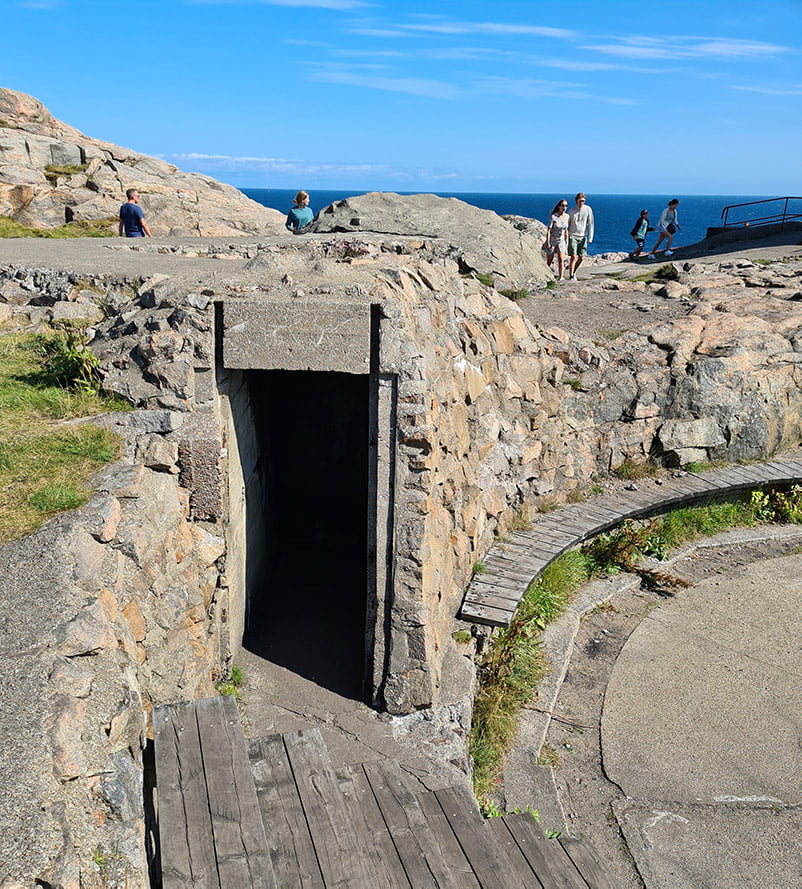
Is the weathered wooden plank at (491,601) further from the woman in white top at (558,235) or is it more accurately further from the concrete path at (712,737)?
the woman in white top at (558,235)

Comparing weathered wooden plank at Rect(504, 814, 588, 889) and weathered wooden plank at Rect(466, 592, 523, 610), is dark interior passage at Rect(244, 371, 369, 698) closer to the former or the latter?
weathered wooden plank at Rect(466, 592, 523, 610)

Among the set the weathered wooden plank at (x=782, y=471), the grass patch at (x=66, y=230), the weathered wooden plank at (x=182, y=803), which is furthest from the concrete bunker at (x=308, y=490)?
the grass patch at (x=66, y=230)

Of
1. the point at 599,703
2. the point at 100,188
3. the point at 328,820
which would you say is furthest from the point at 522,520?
the point at 100,188

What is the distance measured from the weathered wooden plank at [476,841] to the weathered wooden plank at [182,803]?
41.5 inches

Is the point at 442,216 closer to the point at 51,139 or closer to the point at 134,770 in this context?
the point at 134,770

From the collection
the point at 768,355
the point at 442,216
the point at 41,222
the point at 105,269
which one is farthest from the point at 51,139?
the point at 768,355

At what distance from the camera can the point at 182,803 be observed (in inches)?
127

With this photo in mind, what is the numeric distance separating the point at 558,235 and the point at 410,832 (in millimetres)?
13430

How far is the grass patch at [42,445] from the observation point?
4.60m

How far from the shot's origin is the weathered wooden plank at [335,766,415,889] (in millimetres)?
3149

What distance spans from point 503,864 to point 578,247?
540 inches

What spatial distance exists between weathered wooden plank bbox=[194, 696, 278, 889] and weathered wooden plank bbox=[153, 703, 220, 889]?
0.11 feet

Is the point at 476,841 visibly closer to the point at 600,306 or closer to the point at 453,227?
the point at 600,306

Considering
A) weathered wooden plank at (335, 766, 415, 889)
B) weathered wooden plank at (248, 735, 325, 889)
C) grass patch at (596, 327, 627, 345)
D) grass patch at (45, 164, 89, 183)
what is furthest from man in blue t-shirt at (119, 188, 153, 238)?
weathered wooden plank at (335, 766, 415, 889)
